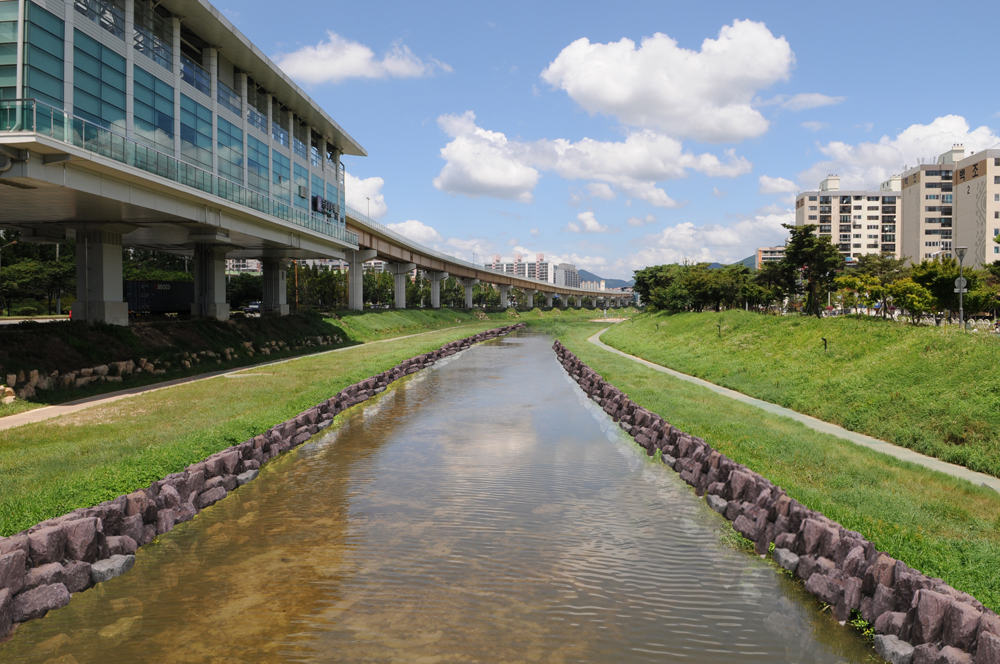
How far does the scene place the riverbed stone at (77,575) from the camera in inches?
291

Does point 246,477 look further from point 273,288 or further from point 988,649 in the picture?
point 273,288

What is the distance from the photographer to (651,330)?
2167 inches

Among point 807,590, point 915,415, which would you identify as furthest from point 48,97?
point 915,415

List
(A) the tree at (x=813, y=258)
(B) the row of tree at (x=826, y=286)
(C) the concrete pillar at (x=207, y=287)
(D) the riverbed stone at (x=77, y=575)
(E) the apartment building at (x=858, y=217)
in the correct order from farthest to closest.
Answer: (E) the apartment building at (x=858, y=217) → (C) the concrete pillar at (x=207, y=287) → (A) the tree at (x=813, y=258) → (B) the row of tree at (x=826, y=286) → (D) the riverbed stone at (x=77, y=575)

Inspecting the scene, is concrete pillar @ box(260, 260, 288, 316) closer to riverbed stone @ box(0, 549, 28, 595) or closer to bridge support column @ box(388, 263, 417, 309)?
bridge support column @ box(388, 263, 417, 309)

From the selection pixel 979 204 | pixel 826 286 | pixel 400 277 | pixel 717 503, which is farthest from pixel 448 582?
pixel 979 204

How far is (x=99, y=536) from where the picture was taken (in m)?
8.07

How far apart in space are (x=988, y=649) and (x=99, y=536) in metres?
10.0

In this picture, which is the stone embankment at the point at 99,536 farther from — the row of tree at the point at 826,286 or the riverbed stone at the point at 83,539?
the row of tree at the point at 826,286

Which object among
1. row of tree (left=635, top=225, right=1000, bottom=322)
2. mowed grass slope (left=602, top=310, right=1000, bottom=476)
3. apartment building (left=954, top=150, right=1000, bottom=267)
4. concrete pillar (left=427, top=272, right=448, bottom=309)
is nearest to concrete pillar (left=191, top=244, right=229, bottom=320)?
mowed grass slope (left=602, top=310, right=1000, bottom=476)

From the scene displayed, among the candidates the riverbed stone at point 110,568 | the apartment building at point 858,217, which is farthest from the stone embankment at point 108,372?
the apartment building at point 858,217

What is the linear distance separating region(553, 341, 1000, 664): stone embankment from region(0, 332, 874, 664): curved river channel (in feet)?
1.01

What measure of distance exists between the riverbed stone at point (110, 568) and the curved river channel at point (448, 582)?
0.43 ft

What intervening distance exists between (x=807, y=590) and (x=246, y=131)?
141ft
